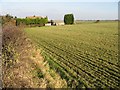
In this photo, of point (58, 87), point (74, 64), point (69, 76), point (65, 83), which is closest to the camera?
point (58, 87)

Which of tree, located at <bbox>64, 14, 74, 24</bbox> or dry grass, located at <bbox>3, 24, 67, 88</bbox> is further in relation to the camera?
tree, located at <bbox>64, 14, 74, 24</bbox>

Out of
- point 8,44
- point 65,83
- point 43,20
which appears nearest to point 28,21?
point 43,20

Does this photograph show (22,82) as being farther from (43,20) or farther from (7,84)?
(43,20)

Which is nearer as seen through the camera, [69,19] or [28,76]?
[28,76]

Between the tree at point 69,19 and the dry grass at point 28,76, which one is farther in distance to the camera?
the tree at point 69,19

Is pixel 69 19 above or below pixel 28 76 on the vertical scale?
above

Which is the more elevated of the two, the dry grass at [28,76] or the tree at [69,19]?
the tree at [69,19]

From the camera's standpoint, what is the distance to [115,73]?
11375 mm

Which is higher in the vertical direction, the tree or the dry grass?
the tree

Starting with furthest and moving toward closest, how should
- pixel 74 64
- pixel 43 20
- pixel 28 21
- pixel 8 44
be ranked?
1. pixel 43 20
2. pixel 28 21
3. pixel 8 44
4. pixel 74 64

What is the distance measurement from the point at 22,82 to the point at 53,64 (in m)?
4.91

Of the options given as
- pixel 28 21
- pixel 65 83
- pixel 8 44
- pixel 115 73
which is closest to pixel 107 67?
pixel 115 73

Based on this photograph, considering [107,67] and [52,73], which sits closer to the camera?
[52,73]

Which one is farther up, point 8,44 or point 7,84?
point 8,44
